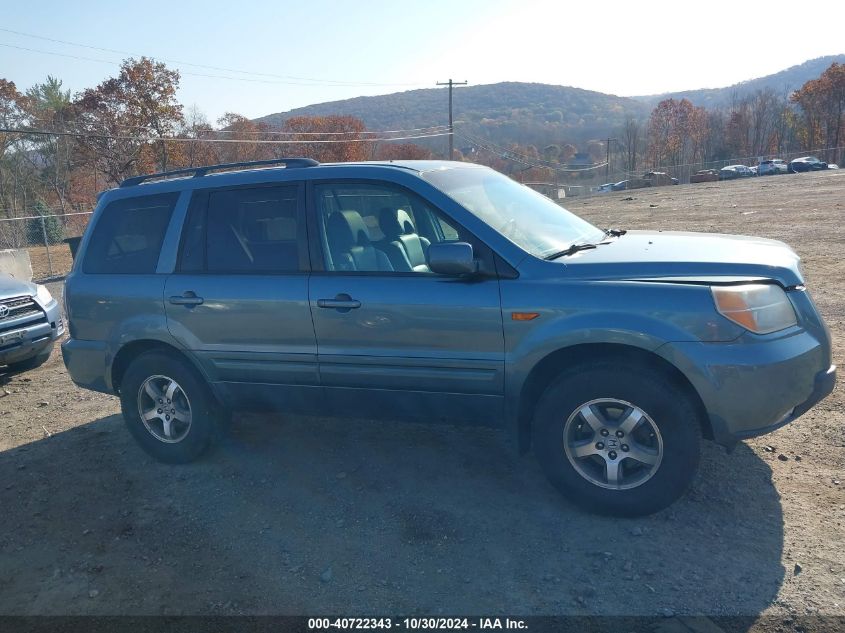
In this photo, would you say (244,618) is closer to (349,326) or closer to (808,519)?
(349,326)

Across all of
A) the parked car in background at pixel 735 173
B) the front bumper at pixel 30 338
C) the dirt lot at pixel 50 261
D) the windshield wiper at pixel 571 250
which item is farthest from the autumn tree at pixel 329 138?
the windshield wiper at pixel 571 250

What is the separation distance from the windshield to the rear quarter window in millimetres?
2094

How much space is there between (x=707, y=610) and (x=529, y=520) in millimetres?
1096

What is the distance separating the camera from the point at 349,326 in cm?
432

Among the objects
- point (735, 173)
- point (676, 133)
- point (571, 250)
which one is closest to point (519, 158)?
point (676, 133)

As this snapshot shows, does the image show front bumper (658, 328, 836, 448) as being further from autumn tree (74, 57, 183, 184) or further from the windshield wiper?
autumn tree (74, 57, 183, 184)

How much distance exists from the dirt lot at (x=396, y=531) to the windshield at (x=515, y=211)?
1.52 m

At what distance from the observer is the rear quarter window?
5.10m

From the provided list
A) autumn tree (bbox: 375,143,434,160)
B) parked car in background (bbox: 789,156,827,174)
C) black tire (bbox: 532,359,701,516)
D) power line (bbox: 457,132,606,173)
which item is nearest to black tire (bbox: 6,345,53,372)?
black tire (bbox: 532,359,701,516)

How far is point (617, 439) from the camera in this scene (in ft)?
12.4

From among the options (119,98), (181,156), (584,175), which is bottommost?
(584,175)

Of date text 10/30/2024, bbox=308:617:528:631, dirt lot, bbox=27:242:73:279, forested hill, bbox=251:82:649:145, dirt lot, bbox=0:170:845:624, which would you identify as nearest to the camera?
date text 10/30/2024, bbox=308:617:528:631

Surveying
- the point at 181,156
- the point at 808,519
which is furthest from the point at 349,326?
the point at 181,156

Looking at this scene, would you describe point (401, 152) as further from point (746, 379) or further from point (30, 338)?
point (746, 379)
